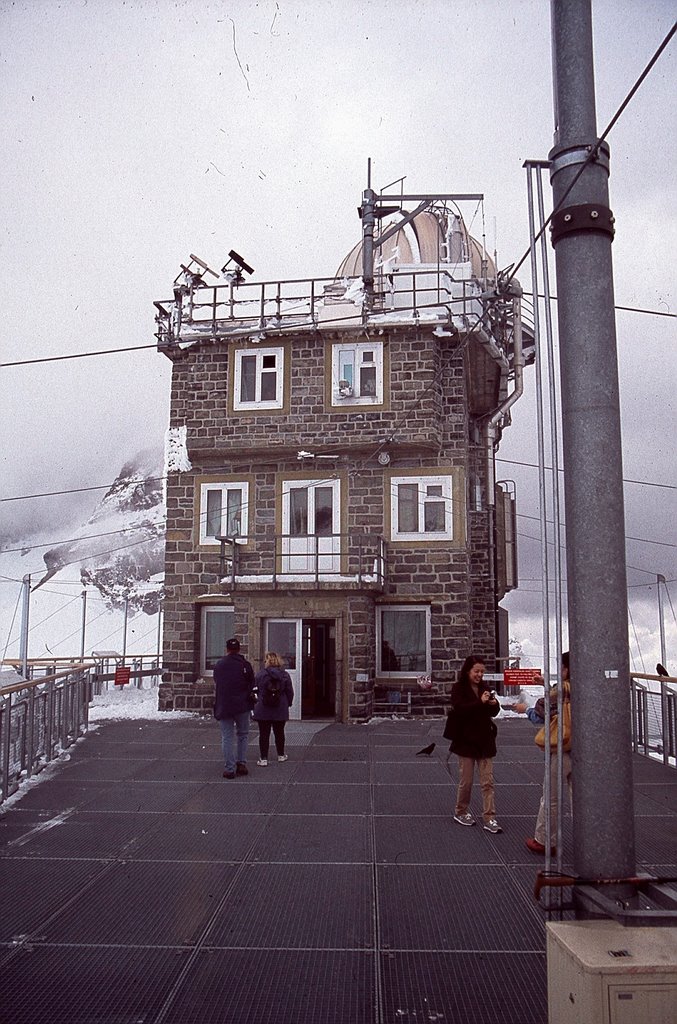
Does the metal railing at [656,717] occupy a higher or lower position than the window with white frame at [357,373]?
lower

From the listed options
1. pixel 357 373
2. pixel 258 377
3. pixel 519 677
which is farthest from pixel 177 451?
pixel 519 677

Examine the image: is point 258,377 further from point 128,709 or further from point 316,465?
point 128,709

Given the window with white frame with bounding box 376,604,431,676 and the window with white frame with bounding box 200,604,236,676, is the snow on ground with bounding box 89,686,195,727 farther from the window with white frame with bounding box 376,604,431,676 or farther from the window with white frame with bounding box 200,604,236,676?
the window with white frame with bounding box 376,604,431,676

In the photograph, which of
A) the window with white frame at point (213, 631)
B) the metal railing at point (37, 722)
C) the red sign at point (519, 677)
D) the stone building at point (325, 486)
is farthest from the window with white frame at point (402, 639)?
the metal railing at point (37, 722)

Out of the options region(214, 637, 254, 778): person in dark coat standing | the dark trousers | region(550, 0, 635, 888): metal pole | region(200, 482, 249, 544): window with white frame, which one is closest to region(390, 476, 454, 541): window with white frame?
region(200, 482, 249, 544): window with white frame

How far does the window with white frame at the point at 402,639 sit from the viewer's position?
1909cm

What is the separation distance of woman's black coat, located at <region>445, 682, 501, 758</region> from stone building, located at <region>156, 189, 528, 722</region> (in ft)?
32.0

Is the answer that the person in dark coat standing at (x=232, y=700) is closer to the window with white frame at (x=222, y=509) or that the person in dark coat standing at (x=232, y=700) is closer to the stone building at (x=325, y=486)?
the stone building at (x=325, y=486)

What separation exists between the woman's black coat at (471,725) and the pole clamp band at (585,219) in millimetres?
4876

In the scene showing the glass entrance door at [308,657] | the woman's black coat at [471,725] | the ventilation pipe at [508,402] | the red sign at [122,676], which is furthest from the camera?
the red sign at [122,676]

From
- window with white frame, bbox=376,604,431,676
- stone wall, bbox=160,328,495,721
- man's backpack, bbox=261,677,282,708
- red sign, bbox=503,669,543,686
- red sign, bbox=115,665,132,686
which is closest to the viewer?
man's backpack, bbox=261,677,282,708

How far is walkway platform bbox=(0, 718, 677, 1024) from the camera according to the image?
4.50 meters

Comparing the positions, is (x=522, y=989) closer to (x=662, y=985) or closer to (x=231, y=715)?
(x=662, y=985)

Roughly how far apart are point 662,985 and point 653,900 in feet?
3.59
